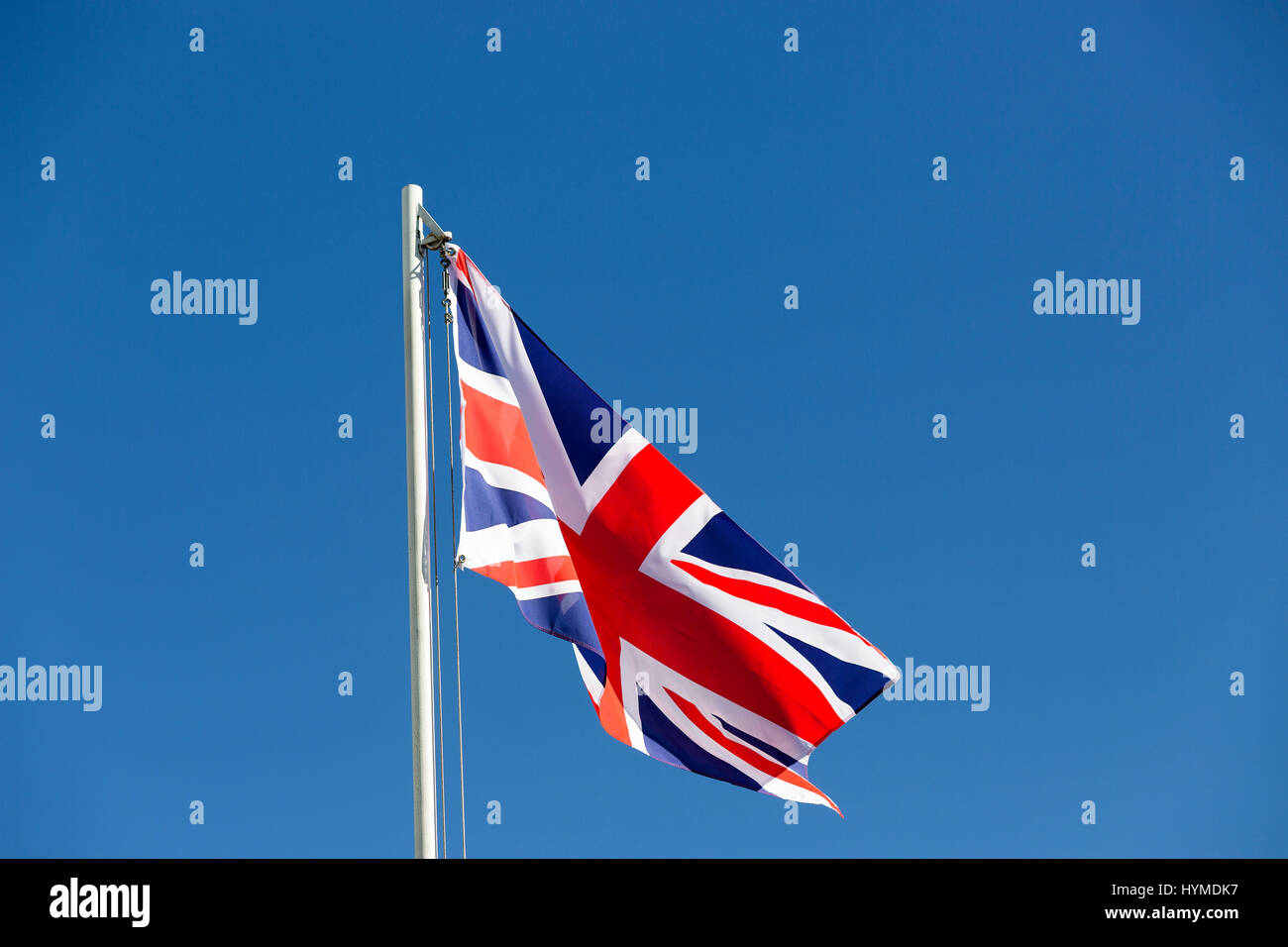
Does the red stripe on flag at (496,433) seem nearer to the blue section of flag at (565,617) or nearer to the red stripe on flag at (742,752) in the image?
the blue section of flag at (565,617)

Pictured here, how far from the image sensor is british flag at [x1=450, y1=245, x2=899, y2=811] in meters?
8.39

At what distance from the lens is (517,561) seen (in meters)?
8.31

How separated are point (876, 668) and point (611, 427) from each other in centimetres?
275

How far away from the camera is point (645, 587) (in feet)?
28.2

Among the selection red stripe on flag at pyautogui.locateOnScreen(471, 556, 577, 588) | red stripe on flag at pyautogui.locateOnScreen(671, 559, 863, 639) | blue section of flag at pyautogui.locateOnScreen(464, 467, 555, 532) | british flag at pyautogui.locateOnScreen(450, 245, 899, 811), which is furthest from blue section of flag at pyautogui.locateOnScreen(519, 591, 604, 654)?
red stripe on flag at pyautogui.locateOnScreen(671, 559, 863, 639)

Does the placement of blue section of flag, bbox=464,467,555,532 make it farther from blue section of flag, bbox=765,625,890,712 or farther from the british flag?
blue section of flag, bbox=765,625,890,712

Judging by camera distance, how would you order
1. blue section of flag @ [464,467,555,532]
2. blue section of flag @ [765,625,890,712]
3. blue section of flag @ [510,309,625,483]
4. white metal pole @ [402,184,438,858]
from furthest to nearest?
blue section of flag @ [510,309,625,483] < blue section of flag @ [765,625,890,712] < blue section of flag @ [464,467,555,532] < white metal pole @ [402,184,438,858]

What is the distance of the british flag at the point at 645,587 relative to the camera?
839cm

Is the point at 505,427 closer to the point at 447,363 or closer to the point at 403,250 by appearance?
the point at 447,363

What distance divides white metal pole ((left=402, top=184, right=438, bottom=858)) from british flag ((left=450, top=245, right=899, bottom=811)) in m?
0.46

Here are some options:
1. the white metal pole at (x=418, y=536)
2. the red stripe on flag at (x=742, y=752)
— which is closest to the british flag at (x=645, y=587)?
the red stripe on flag at (x=742, y=752)
